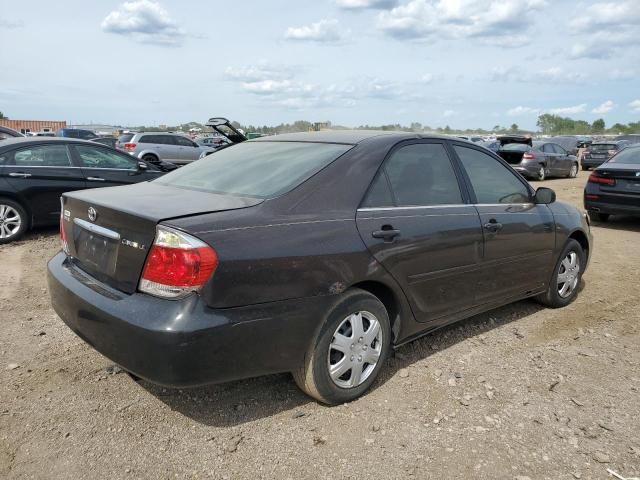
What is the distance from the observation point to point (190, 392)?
3.34 m

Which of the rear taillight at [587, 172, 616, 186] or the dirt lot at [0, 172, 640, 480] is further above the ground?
the rear taillight at [587, 172, 616, 186]

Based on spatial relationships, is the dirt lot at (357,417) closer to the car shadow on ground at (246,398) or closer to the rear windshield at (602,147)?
the car shadow on ground at (246,398)

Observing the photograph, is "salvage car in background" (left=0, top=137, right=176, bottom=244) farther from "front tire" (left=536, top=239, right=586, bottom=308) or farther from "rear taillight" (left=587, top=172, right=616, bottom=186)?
"rear taillight" (left=587, top=172, right=616, bottom=186)

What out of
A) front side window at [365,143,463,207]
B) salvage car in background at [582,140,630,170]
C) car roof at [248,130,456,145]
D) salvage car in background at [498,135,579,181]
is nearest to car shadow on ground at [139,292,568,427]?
front side window at [365,143,463,207]

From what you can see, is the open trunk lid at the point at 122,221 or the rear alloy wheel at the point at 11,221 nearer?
the open trunk lid at the point at 122,221

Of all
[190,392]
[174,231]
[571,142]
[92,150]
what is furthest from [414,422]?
[571,142]

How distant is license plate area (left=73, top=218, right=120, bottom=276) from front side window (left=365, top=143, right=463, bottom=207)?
1.48 meters

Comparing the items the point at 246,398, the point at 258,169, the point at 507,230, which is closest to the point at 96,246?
the point at 258,169

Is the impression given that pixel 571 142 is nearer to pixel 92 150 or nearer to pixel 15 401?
pixel 92 150

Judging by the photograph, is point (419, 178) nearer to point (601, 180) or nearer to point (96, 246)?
point (96, 246)

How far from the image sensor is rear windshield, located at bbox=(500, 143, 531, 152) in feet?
60.2

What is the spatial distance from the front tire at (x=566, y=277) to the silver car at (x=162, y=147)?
55.8ft

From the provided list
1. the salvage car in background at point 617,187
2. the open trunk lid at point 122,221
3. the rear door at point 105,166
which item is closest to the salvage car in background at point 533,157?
the salvage car in background at point 617,187

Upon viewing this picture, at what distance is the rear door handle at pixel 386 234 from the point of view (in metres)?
3.24
